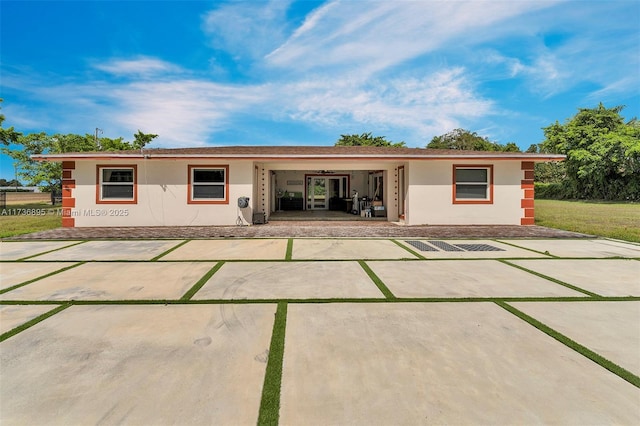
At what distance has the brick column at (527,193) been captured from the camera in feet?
36.5

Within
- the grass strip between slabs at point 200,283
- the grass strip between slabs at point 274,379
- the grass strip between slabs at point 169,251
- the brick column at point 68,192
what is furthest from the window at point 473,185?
the brick column at point 68,192

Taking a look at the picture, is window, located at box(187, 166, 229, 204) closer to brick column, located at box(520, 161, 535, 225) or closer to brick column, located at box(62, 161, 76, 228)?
brick column, located at box(62, 161, 76, 228)

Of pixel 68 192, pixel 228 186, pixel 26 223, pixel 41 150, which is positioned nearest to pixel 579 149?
pixel 228 186

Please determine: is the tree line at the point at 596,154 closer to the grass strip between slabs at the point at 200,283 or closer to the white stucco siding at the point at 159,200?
the white stucco siding at the point at 159,200

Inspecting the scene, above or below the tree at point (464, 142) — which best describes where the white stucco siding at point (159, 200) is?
below

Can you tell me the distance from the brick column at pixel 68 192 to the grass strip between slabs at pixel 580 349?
13.4 m

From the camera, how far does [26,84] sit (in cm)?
2745

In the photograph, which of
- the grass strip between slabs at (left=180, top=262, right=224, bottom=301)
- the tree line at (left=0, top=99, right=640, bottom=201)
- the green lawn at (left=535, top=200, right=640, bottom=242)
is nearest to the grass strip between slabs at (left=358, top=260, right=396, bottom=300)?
the grass strip between slabs at (left=180, top=262, right=224, bottom=301)

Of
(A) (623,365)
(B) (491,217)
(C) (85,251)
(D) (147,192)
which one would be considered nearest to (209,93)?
(D) (147,192)

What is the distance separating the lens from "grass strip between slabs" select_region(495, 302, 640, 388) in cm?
202

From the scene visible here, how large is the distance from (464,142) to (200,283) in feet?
152

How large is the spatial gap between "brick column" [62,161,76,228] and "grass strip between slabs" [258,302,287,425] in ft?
37.9

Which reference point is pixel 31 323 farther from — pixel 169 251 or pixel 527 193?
pixel 527 193

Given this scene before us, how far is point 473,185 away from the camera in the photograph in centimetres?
1122
